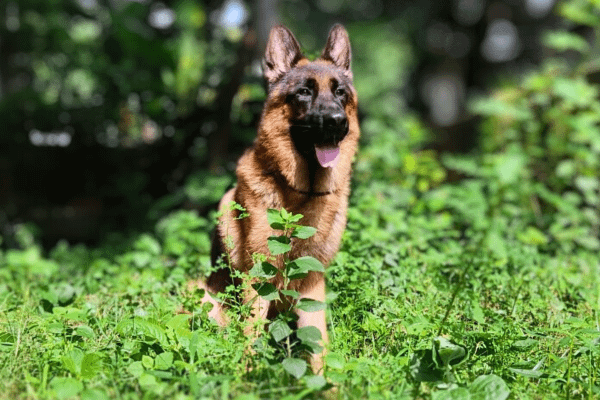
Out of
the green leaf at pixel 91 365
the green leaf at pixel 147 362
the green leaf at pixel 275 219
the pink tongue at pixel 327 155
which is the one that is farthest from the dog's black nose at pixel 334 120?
the green leaf at pixel 91 365

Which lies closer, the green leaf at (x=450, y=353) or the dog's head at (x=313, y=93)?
the green leaf at (x=450, y=353)

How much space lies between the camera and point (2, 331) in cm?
261

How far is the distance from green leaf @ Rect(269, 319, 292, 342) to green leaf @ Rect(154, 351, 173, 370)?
0.44 meters

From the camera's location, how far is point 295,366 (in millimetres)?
2184

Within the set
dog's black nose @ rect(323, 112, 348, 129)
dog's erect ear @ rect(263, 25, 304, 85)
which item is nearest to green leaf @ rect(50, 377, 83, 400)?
dog's black nose @ rect(323, 112, 348, 129)

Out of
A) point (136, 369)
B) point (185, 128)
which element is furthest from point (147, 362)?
point (185, 128)

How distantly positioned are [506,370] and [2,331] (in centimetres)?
240

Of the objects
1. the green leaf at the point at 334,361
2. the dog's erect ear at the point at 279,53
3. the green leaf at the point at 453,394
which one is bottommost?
the green leaf at the point at 453,394

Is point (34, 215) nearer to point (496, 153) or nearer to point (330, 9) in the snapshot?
point (496, 153)

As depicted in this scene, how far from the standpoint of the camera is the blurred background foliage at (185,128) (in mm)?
5246

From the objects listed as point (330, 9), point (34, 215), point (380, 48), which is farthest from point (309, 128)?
point (330, 9)

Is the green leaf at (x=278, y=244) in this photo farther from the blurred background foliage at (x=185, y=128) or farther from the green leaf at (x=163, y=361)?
the blurred background foliage at (x=185, y=128)

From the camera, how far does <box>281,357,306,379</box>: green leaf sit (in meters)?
2.15

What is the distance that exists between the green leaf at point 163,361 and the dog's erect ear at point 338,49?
1.68 m
